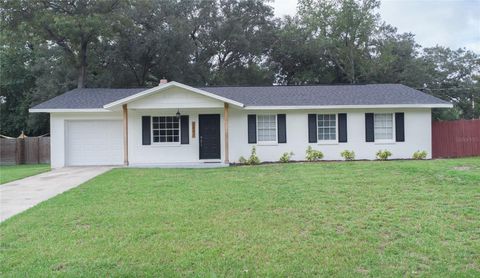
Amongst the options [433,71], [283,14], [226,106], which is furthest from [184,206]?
[433,71]

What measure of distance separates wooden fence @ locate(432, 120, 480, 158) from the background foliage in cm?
1246

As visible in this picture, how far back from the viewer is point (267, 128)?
15898mm

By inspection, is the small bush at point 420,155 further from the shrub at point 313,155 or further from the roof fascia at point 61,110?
the roof fascia at point 61,110

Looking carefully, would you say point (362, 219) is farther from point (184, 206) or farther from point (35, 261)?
point (35, 261)

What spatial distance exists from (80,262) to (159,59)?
80.0 feet

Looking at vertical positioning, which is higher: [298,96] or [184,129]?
[298,96]

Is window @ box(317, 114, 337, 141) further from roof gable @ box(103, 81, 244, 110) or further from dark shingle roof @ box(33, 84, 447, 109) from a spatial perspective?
roof gable @ box(103, 81, 244, 110)

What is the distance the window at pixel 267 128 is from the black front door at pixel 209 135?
165cm

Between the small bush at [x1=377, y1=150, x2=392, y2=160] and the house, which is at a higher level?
the house

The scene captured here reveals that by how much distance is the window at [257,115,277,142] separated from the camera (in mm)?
15828

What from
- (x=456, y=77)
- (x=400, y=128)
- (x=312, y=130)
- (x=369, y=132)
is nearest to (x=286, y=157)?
(x=312, y=130)

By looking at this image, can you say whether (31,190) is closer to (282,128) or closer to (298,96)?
(282,128)

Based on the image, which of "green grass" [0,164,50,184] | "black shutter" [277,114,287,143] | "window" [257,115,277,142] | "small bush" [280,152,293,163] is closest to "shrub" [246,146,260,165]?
"window" [257,115,277,142]

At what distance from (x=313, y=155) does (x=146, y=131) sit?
6.68 m
